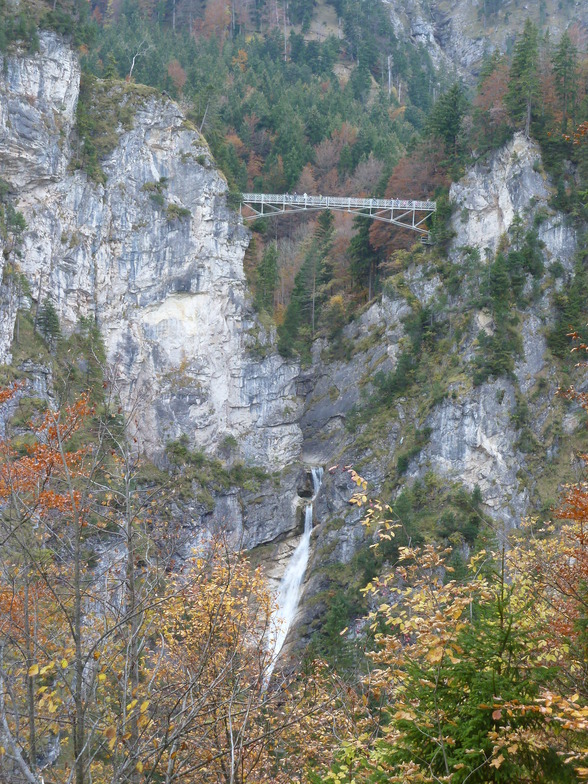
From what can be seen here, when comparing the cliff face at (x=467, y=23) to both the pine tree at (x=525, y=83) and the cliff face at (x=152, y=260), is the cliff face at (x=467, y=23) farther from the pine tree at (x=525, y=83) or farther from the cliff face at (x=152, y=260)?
the cliff face at (x=152, y=260)

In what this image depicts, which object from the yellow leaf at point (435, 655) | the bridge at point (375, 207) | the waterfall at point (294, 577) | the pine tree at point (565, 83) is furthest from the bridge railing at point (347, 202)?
the yellow leaf at point (435, 655)

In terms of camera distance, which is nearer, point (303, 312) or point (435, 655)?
point (435, 655)

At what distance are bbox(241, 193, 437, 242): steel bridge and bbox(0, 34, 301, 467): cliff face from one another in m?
2.58

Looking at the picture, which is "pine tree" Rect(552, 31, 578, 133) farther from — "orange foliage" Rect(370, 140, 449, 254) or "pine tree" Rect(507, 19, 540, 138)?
"orange foliage" Rect(370, 140, 449, 254)

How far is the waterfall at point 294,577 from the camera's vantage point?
3462 cm

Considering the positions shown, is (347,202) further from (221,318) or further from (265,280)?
(221,318)

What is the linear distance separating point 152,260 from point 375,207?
13451 millimetres

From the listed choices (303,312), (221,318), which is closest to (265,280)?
(221,318)

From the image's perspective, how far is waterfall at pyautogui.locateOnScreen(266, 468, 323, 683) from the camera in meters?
34.6

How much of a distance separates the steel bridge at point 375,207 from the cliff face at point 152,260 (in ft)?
8.45

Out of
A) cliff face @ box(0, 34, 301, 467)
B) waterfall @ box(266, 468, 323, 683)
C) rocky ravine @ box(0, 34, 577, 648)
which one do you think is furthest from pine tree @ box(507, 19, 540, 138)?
waterfall @ box(266, 468, 323, 683)

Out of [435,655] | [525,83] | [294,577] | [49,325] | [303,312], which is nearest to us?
[435,655]

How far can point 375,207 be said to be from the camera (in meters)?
43.5

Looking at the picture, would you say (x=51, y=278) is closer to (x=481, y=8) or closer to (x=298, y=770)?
(x=298, y=770)
